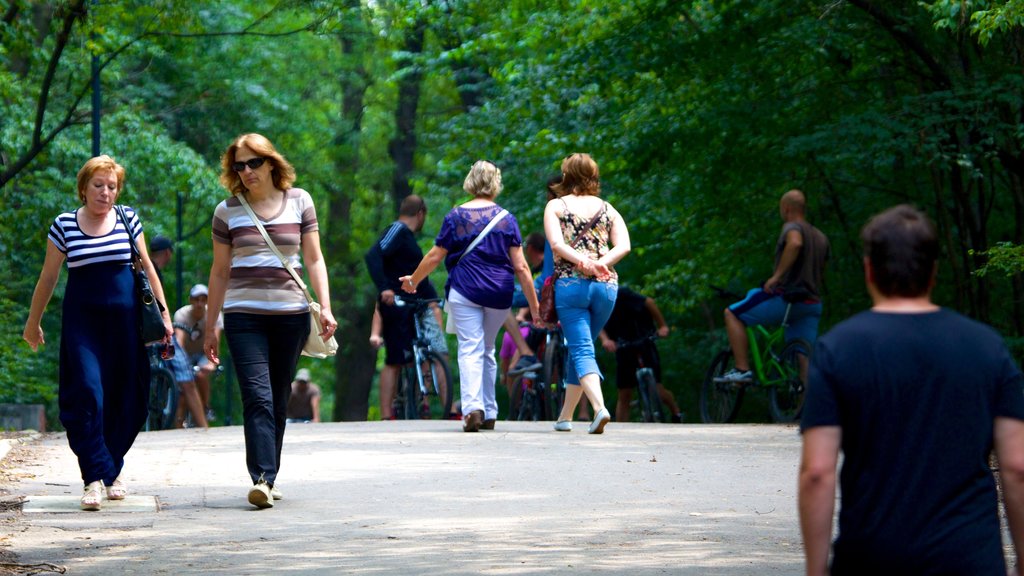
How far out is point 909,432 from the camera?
3590 millimetres

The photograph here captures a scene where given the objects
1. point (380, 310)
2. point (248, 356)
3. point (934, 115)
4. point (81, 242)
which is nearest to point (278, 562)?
point (248, 356)

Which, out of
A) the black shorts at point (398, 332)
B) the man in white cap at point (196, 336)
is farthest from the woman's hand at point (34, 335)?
the man in white cap at point (196, 336)

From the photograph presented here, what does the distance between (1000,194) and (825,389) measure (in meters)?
19.6

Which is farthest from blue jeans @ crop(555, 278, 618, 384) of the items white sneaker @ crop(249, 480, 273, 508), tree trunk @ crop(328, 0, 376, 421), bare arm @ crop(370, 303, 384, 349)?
tree trunk @ crop(328, 0, 376, 421)

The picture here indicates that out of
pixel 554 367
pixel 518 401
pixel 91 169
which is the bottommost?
pixel 518 401

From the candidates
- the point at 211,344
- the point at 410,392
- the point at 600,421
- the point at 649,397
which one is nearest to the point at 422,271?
the point at 600,421

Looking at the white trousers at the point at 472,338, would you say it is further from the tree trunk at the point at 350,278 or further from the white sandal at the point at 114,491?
the tree trunk at the point at 350,278

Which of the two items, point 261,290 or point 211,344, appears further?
point 211,344

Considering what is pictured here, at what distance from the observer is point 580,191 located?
12.9 m

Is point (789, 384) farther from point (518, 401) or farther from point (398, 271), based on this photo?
point (398, 271)

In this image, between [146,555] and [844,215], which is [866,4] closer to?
[844,215]

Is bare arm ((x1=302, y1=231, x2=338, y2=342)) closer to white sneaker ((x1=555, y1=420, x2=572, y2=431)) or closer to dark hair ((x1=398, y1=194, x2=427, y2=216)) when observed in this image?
white sneaker ((x1=555, y1=420, x2=572, y2=431))

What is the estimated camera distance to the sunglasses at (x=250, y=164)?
8.47 m

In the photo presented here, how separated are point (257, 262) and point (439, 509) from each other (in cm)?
151
